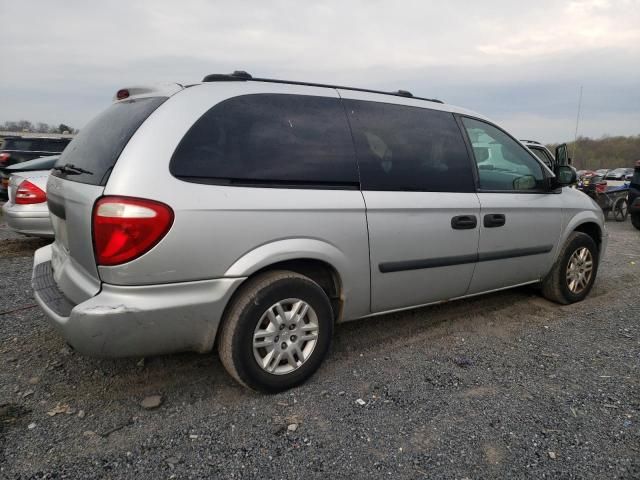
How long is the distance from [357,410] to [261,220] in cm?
114

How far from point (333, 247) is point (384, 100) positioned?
115 centimetres

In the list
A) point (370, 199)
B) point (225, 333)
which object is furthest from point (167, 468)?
point (370, 199)

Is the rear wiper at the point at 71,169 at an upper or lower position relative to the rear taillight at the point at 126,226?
upper

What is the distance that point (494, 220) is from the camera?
3299 millimetres

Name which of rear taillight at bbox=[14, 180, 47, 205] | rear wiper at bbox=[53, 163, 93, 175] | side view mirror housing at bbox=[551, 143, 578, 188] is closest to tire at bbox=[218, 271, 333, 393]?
rear wiper at bbox=[53, 163, 93, 175]

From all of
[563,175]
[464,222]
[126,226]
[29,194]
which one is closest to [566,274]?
[563,175]

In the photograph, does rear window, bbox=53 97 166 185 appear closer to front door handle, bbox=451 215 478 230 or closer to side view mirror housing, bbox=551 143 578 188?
front door handle, bbox=451 215 478 230

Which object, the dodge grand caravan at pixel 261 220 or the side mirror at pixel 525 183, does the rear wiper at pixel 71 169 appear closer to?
the dodge grand caravan at pixel 261 220

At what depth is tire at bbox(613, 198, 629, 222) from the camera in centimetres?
1162

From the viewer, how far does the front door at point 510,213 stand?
131 inches

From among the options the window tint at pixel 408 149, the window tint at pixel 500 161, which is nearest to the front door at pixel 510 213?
the window tint at pixel 500 161

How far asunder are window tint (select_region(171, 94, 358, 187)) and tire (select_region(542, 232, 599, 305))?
241cm

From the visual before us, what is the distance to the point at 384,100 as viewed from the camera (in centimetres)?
302

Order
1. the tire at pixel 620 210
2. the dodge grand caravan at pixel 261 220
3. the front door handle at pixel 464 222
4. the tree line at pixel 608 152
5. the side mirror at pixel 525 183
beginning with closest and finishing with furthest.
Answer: the dodge grand caravan at pixel 261 220, the front door handle at pixel 464 222, the side mirror at pixel 525 183, the tire at pixel 620 210, the tree line at pixel 608 152
